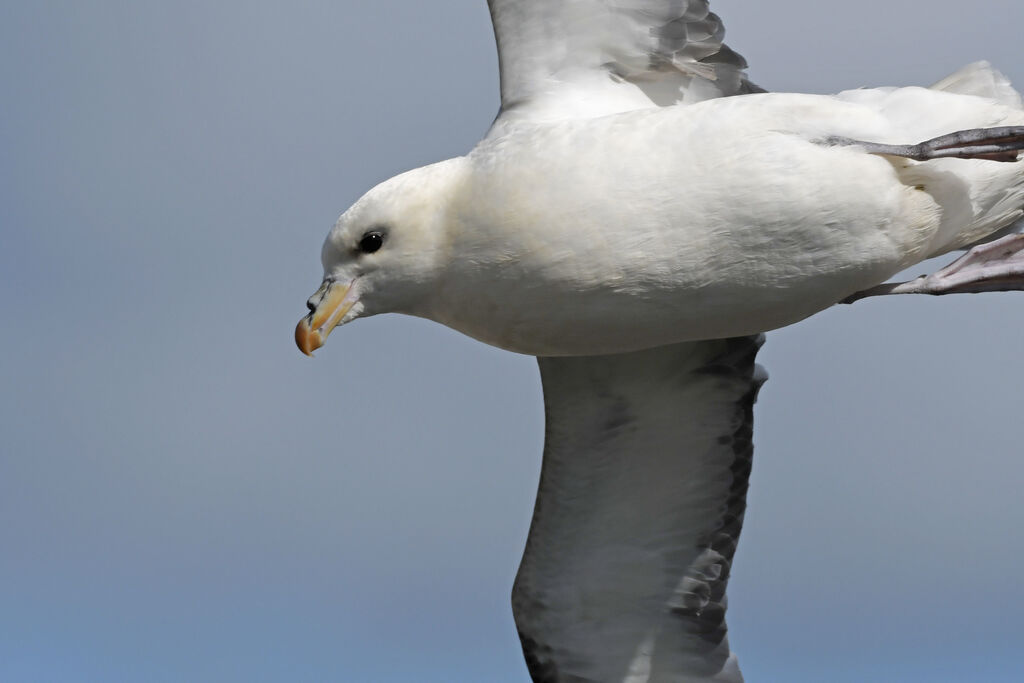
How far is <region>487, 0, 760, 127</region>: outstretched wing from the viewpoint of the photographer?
772 cm

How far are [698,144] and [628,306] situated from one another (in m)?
0.75

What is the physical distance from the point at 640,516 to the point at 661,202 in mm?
3058

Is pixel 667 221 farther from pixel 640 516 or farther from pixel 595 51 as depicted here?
pixel 640 516

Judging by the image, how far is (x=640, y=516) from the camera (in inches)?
369

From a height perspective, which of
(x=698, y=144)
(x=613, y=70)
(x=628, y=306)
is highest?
(x=613, y=70)

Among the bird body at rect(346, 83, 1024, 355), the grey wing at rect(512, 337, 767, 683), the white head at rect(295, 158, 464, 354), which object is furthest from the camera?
the grey wing at rect(512, 337, 767, 683)

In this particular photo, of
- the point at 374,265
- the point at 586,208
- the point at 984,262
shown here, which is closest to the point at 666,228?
the point at 586,208

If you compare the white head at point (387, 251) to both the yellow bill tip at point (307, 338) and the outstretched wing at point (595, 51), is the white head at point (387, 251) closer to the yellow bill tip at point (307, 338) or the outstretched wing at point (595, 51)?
the yellow bill tip at point (307, 338)

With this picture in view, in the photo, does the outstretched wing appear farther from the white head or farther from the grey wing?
the grey wing

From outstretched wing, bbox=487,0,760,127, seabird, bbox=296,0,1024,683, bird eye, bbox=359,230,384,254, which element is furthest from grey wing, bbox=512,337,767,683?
bird eye, bbox=359,230,384,254

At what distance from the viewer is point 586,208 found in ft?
22.4

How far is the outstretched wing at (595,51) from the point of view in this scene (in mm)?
7723

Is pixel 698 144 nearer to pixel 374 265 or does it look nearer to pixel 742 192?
pixel 742 192

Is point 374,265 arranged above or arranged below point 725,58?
below
